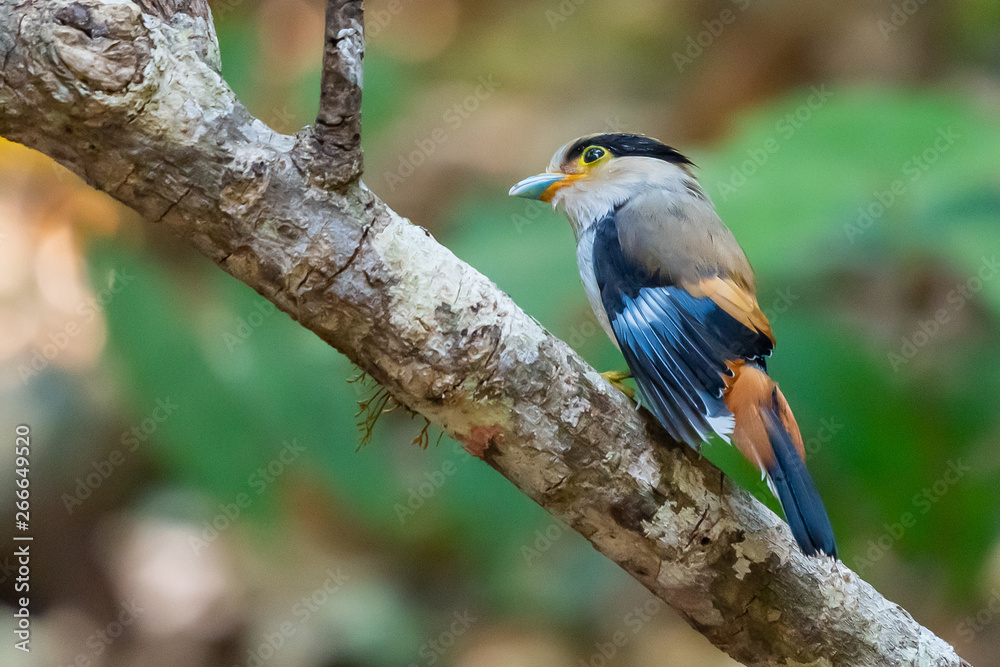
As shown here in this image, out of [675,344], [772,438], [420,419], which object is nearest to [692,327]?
[675,344]

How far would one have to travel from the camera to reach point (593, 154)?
7.25ft

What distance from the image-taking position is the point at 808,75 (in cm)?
441

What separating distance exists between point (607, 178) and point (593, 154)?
0.10 meters

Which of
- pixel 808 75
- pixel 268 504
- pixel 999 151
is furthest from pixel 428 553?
pixel 808 75

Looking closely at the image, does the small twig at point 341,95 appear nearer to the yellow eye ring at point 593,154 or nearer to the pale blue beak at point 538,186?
the pale blue beak at point 538,186

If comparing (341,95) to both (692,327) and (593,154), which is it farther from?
(593,154)

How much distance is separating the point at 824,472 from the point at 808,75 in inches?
108

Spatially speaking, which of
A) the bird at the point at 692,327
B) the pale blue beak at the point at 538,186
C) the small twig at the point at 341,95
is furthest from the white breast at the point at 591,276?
the small twig at the point at 341,95

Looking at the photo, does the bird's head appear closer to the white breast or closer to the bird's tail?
the white breast

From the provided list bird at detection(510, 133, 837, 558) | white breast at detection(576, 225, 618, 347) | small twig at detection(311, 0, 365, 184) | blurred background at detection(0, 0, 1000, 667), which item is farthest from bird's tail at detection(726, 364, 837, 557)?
small twig at detection(311, 0, 365, 184)

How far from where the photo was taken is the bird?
5.17ft

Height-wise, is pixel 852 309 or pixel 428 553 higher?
pixel 852 309

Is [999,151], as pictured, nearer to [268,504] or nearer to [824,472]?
[824,472]

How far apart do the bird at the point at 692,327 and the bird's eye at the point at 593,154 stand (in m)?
0.15
